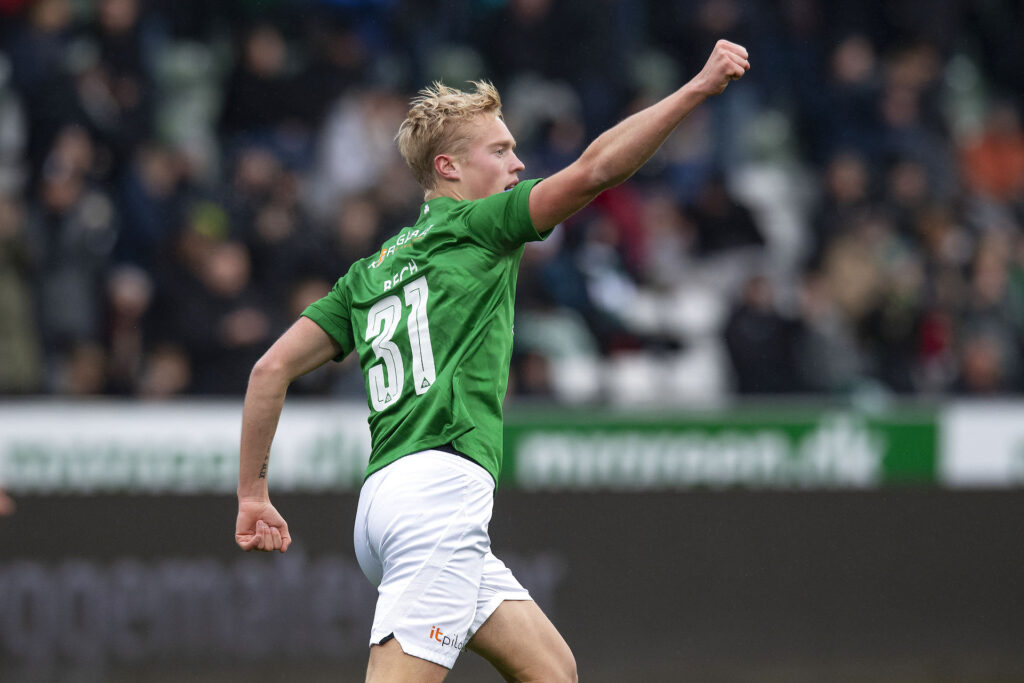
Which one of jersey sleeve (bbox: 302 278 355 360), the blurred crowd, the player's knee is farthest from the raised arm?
the blurred crowd

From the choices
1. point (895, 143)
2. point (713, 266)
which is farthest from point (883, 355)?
point (895, 143)

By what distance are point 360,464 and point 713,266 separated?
3937 mm

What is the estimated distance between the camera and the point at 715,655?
844 centimetres

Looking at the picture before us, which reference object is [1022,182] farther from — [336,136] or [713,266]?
[336,136]

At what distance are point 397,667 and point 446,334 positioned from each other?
966 millimetres

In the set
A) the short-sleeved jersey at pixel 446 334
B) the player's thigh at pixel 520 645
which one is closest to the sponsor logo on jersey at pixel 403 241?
the short-sleeved jersey at pixel 446 334

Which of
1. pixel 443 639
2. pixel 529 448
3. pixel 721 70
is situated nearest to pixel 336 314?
pixel 443 639

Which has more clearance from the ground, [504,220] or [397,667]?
[504,220]

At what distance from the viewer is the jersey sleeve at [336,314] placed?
14.2ft

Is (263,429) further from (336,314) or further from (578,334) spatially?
(578,334)

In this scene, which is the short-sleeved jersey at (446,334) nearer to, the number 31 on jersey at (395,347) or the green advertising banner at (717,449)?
the number 31 on jersey at (395,347)

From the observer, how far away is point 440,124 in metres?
4.27

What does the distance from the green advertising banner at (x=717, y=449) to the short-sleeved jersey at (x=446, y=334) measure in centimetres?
403

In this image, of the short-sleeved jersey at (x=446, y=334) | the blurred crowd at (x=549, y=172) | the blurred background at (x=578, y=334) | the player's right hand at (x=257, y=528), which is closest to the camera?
the short-sleeved jersey at (x=446, y=334)
